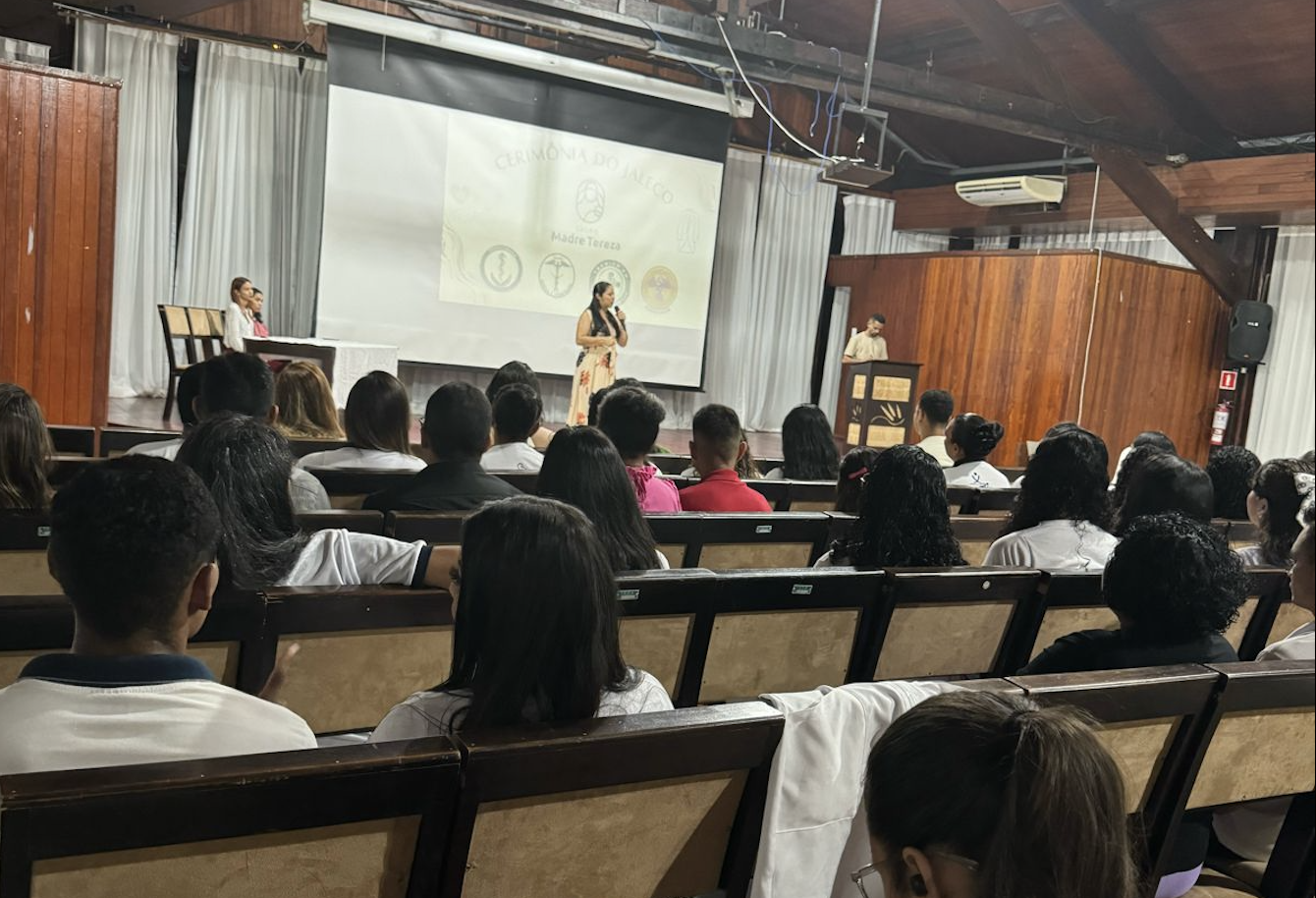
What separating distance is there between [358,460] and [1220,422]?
9.09 metres

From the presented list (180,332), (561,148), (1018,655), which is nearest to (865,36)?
(561,148)

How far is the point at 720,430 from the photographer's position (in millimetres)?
3340

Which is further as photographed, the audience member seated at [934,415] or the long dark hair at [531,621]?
the audience member seated at [934,415]

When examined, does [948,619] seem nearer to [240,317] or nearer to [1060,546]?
[1060,546]

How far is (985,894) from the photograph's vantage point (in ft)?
2.54

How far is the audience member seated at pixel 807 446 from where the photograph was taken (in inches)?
177

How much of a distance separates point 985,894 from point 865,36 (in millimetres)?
10428

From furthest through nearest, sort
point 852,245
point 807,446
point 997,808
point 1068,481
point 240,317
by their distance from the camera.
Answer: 1. point 852,245
2. point 240,317
3. point 807,446
4. point 1068,481
5. point 997,808

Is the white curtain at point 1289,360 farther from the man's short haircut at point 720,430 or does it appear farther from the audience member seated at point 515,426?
the audience member seated at point 515,426

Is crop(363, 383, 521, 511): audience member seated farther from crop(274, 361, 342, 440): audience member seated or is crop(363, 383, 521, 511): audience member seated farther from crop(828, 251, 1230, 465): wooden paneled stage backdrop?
crop(828, 251, 1230, 465): wooden paneled stage backdrop

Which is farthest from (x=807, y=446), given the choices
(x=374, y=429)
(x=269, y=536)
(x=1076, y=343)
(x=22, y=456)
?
(x=1076, y=343)

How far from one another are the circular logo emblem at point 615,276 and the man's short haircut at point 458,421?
6.98 m

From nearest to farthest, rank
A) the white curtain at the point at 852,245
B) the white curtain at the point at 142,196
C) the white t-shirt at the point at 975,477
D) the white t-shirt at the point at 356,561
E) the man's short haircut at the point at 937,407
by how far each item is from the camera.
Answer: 1. the white t-shirt at the point at 356,561
2. the white t-shirt at the point at 975,477
3. the man's short haircut at the point at 937,407
4. the white curtain at the point at 142,196
5. the white curtain at the point at 852,245

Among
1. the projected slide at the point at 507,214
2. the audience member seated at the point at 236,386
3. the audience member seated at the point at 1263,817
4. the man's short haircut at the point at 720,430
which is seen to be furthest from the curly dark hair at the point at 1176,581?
the projected slide at the point at 507,214
